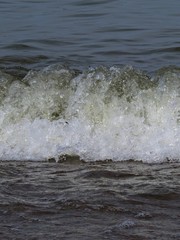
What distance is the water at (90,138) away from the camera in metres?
4.60

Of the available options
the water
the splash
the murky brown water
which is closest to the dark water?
the water

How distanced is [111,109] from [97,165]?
1019 millimetres

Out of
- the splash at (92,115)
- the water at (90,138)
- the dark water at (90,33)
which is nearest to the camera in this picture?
the water at (90,138)

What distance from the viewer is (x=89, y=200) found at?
194 inches

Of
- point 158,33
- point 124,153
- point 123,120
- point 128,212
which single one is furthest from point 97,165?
point 158,33

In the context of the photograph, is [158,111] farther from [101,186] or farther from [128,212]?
[128,212]

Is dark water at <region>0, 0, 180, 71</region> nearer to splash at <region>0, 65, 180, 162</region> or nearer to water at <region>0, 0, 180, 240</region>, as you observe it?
water at <region>0, 0, 180, 240</region>

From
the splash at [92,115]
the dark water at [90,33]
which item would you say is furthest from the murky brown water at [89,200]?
the dark water at [90,33]

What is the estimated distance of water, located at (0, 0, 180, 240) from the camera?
4.60 meters

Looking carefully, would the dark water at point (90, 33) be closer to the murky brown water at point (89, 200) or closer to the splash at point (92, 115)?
the splash at point (92, 115)

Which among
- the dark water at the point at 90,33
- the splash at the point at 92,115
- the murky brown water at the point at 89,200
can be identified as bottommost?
the murky brown water at the point at 89,200

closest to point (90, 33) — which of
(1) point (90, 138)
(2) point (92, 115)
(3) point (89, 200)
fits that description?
(2) point (92, 115)

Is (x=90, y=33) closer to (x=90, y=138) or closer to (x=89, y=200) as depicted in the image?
(x=90, y=138)

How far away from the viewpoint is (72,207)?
4793 millimetres
